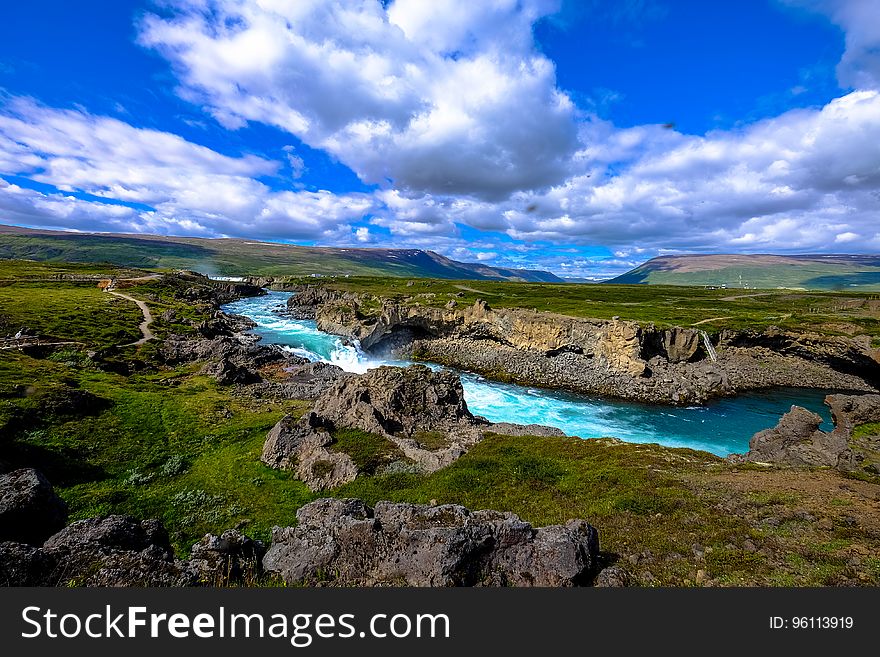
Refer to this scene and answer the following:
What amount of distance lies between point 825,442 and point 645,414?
2438 cm

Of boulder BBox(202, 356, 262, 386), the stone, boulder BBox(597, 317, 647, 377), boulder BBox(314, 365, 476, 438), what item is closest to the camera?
the stone

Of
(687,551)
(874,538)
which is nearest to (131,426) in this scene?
(687,551)

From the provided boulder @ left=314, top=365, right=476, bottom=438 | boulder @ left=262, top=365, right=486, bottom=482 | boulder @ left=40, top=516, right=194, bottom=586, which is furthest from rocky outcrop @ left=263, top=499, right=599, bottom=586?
boulder @ left=314, top=365, right=476, bottom=438

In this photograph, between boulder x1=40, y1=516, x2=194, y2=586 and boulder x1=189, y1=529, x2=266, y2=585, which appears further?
boulder x1=189, y1=529, x2=266, y2=585

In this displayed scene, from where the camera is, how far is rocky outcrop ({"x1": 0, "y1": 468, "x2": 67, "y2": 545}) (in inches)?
398

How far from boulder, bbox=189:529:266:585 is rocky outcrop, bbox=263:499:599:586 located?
0.48 metres

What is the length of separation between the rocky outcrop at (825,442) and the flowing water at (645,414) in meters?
11.8

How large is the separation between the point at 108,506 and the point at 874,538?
2686 cm

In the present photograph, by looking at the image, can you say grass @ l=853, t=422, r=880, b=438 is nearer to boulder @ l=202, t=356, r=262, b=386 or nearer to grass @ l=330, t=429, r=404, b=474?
grass @ l=330, t=429, r=404, b=474

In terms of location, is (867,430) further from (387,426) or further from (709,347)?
(709,347)

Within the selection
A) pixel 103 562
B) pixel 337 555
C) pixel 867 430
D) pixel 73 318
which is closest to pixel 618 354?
pixel 867 430

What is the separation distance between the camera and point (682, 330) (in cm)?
6097

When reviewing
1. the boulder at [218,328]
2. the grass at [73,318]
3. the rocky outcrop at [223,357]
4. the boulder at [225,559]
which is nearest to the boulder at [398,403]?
the boulder at [225,559]

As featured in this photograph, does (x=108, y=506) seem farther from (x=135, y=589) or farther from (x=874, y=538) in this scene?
(x=874, y=538)
